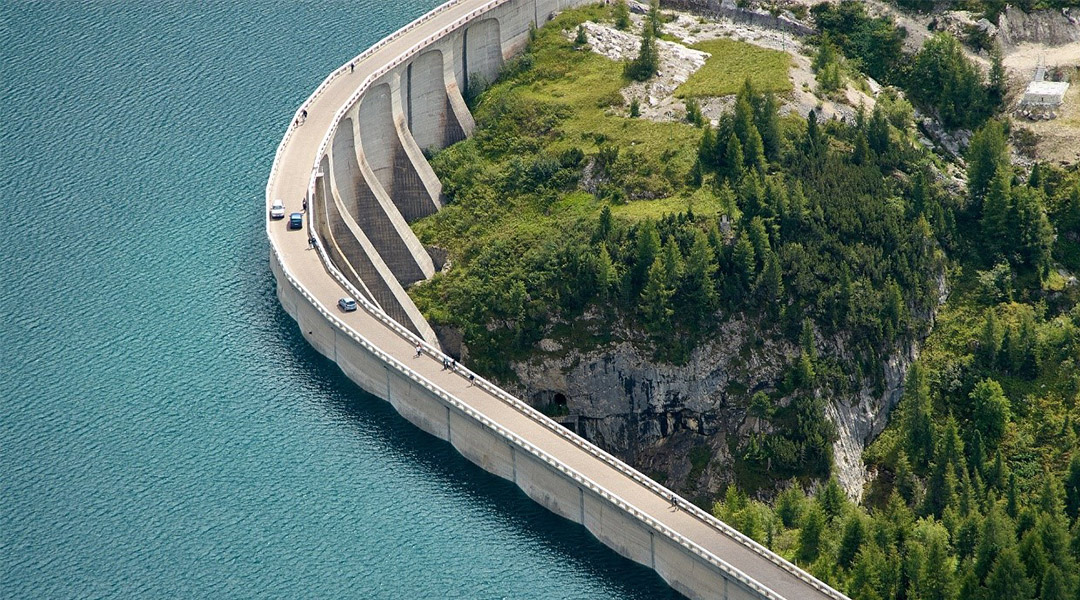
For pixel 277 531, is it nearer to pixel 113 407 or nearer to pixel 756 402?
pixel 113 407

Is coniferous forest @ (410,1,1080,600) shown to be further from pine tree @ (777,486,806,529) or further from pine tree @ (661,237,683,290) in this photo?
pine tree @ (661,237,683,290)

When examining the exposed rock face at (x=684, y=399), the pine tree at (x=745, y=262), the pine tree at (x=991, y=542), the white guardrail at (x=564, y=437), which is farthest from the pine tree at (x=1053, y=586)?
the pine tree at (x=745, y=262)

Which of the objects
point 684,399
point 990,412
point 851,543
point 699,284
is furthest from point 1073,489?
point 699,284

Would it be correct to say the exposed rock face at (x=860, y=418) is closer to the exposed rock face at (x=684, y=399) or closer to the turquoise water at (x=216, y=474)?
the exposed rock face at (x=684, y=399)

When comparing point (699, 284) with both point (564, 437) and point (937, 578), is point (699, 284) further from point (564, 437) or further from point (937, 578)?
point (937, 578)

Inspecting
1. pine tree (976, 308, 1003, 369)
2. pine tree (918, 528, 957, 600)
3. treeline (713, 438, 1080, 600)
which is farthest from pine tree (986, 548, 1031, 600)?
pine tree (976, 308, 1003, 369)

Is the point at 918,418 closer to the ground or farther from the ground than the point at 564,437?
closer to the ground

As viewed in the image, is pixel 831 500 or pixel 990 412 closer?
pixel 831 500

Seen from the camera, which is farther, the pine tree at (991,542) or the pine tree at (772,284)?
the pine tree at (772,284)
